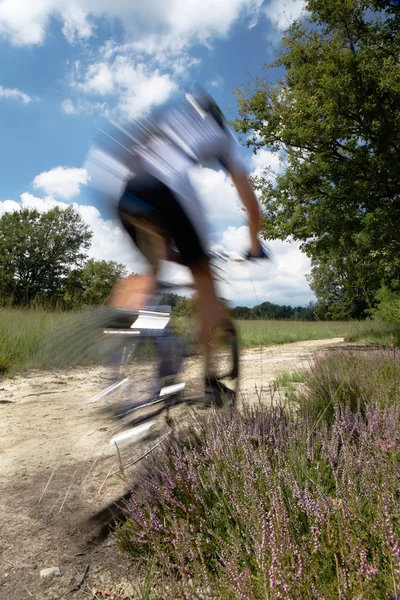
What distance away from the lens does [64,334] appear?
6.11ft

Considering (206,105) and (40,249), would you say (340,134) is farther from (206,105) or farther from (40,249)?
(40,249)

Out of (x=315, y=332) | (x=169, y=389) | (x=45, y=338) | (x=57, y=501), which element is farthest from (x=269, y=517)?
(x=315, y=332)

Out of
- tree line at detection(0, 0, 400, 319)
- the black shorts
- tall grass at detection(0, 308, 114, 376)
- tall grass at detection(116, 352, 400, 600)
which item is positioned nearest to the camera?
tall grass at detection(116, 352, 400, 600)

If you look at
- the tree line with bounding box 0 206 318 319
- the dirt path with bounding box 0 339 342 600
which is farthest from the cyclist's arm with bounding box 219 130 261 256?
the tree line with bounding box 0 206 318 319

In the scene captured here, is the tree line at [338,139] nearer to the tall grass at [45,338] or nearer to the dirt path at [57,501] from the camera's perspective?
the tall grass at [45,338]

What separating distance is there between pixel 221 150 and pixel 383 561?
1.52m

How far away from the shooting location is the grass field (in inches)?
70.6

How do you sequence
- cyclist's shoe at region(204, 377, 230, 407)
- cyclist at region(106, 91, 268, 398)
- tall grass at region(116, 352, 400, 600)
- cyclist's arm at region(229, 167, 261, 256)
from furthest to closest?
cyclist's shoe at region(204, 377, 230, 407), cyclist's arm at region(229, 167, 261, 256), cyclist at region(106, 91, 268, 398), tall grass at region(116, 352, 400, 600)

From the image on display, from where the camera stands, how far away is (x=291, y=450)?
191cm

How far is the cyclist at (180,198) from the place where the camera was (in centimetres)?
140

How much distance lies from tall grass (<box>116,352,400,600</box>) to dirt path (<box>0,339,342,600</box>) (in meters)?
0.19

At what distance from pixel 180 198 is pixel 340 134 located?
12.6 m

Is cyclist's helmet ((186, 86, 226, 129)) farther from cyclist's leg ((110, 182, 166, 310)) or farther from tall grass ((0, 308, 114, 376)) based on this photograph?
tall grass ((0, 308, 114, 376))

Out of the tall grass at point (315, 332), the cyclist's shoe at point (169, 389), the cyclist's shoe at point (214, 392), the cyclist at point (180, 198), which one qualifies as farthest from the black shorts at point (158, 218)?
the tall grass at point (315, 332)
